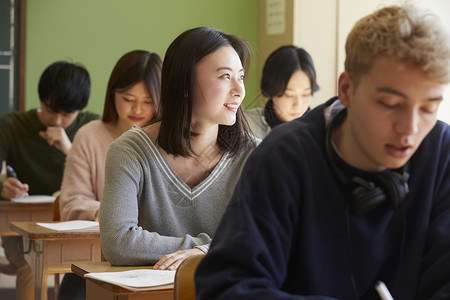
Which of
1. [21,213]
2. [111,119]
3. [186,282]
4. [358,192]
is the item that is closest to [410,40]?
[358,192]

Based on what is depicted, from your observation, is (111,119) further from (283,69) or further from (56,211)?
(283,69)

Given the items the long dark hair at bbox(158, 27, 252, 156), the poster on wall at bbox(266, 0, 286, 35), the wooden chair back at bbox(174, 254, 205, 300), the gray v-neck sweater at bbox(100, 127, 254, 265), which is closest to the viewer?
the wooden chair back at bbox(174, 254, 205, 300)

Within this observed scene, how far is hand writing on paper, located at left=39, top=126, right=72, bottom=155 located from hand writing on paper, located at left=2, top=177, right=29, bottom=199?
1.87 ft

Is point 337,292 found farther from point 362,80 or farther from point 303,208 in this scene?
point 362,80

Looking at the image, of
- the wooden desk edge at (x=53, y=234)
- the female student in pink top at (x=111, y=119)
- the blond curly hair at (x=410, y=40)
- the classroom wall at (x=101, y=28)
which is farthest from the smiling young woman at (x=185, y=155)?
the classroom wall at (x=101, y=28)

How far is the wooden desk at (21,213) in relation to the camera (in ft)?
11.6

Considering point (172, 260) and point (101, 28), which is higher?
point (101, 28)

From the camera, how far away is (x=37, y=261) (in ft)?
9.09

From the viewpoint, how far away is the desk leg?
2730 millimetres

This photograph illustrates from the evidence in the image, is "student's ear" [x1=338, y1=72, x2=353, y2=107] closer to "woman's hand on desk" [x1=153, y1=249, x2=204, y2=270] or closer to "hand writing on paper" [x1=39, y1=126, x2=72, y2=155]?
"woman's hand on desk" [x1=153, y1=249, x2=204, y2=270]

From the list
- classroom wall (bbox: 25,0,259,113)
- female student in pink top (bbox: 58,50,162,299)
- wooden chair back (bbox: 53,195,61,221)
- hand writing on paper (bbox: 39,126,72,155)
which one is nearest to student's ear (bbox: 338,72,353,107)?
female student in pink top (bbox: 58,50,162,299)

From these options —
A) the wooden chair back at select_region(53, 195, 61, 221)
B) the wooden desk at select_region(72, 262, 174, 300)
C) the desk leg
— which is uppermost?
the wooden desk at select_region(72, 262, 174, 300)

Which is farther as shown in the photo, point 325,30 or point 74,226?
point 325,30

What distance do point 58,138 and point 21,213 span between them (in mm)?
980
